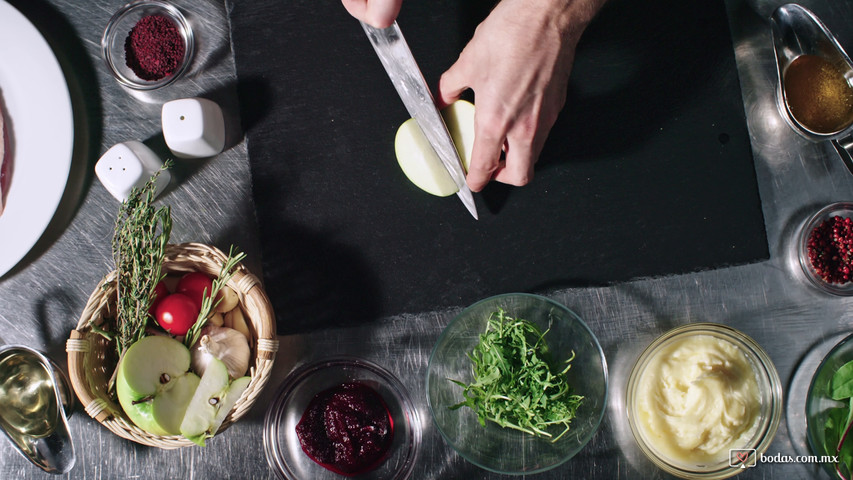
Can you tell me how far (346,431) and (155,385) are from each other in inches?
12.8

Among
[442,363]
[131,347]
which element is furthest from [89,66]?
[442,363]

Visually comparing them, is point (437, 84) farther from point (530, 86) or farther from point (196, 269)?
point (196, 269)

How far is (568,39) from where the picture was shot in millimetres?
1073

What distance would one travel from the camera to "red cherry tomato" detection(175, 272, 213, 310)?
1110 mm

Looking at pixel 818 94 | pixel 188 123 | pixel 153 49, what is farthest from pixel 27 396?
pixel 818 94

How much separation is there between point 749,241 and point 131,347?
1.13m

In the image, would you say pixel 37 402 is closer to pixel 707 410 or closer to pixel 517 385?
pixel 517 385

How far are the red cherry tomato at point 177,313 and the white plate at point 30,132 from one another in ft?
1.01

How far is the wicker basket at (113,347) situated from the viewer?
1.03 m

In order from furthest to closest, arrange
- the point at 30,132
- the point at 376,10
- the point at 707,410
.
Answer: the point at 30,132 → the point at 707,410 → the point at 376,10

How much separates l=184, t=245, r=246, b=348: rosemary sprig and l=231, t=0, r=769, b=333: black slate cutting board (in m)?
0.15

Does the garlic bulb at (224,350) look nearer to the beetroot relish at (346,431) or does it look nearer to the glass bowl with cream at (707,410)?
the beetroot relish at (346,431)

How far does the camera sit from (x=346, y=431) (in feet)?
3.65

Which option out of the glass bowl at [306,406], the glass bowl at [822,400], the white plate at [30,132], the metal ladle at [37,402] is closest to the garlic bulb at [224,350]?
the glass bowl at [306,406]
